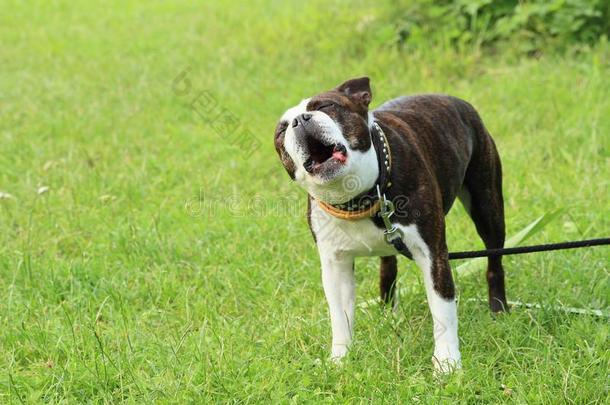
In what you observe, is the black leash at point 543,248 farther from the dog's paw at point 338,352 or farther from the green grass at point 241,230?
the dog's paw at point 338,352

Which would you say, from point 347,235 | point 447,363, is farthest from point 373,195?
point 447,363

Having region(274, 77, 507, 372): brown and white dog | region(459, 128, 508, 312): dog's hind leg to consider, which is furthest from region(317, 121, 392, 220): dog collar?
region(459, 128, 508, 312): dog's hind leg

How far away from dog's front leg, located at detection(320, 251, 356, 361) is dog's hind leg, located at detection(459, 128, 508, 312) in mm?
758

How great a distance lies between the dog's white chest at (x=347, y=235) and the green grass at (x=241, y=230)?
1.42ft

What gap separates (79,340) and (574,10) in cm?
505

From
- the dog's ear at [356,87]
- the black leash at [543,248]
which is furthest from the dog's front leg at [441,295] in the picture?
the dog's ear at [356,87]

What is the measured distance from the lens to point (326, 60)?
7469 mm

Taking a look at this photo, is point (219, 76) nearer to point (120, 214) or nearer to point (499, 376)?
point (120, 214)

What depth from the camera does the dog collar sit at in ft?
9.46

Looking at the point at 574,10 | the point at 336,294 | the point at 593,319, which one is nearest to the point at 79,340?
the point at 336,294

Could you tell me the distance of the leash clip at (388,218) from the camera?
2871 millimetres

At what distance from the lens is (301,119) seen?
2730mm

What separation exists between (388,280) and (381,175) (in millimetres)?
979

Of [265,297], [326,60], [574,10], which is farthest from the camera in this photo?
[326,60]
